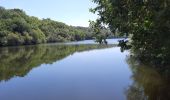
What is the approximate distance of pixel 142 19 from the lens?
60.4ft

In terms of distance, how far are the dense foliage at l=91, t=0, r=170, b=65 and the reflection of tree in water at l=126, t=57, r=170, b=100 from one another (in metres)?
2.83

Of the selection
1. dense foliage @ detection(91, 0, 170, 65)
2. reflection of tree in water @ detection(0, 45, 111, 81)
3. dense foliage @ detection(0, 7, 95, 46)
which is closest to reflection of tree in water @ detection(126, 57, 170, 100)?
dense foliage @ detection(91, 0, 170, 65)

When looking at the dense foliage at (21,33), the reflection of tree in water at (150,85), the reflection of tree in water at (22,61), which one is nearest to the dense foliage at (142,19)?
the reflection of tree in water at (150,85)

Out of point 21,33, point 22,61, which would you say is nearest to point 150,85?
point 22,61

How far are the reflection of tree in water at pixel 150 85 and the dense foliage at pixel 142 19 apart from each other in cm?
283

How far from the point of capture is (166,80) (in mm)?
24031

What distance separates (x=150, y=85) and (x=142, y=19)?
21.8 feet

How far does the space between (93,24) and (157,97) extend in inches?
262

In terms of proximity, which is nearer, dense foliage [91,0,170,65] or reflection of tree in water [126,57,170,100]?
dense foliage [91,0,170,65]

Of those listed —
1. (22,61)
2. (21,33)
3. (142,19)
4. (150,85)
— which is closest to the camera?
(142,19)

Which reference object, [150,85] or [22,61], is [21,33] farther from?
[150,85]

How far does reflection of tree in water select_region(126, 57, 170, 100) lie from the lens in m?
19.8

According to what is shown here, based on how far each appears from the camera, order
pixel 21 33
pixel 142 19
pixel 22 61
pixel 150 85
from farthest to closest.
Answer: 1. pixel 21 33
2. pixel 22 61
3. pixel 150 85
4. pixel 142 19

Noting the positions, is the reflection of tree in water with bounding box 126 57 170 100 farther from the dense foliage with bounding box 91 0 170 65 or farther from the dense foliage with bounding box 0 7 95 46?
the dense foliage with bounding box 0 7 95 46
